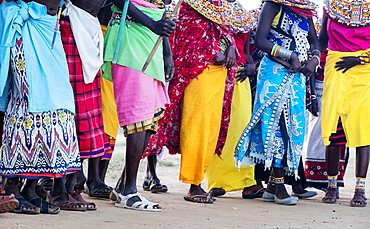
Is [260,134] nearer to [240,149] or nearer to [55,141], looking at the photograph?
[240,149]

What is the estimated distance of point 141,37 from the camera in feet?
17.7

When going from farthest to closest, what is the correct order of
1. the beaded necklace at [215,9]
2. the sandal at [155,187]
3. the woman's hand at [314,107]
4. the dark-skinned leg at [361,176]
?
the woman's hand at [314,107], the sandal at [155,187], the dark-skinned leg at [361,176], the beaded necklace at [215,9]

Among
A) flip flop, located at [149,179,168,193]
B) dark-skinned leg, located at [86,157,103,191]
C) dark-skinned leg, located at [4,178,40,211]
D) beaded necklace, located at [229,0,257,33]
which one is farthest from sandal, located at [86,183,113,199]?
beaded necklace, located at [229,0,257,33]

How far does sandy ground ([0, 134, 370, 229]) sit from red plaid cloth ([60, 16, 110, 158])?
1.81 ft

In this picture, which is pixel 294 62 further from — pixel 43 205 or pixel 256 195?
pixel 43 205

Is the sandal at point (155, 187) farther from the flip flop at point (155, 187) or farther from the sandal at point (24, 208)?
the sandal at point (24, 208)

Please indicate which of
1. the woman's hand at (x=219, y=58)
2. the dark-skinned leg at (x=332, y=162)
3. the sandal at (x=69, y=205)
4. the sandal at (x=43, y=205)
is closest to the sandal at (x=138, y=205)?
the sandal at (x=69, y=205)

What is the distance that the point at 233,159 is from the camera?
713 centimetres

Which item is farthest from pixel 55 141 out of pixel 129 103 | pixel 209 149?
pixel 209 149

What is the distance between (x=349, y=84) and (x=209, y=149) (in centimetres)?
174

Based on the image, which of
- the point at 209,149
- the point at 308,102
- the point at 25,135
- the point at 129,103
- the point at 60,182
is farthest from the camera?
the point at 308,102

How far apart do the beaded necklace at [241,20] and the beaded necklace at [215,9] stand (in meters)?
0.14

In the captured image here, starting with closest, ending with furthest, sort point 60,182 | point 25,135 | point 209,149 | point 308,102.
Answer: point 25,135 → point 60,182 → point 209,149 → point 308,102

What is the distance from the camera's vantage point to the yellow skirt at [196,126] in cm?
626
